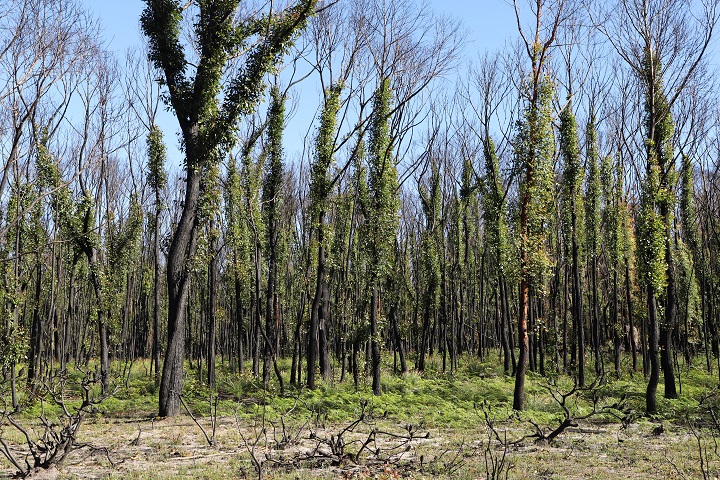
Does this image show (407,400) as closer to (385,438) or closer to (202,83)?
(385,438)

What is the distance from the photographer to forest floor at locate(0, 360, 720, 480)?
8359mm

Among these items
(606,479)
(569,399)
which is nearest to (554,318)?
(569,399)

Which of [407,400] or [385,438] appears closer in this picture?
[385,438]

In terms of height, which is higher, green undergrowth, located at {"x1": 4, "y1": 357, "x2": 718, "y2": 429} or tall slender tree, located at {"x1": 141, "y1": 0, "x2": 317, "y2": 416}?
tall slender tree, located at {"x1": 141, "y1": 0, "x2": 317, "y2": 416}

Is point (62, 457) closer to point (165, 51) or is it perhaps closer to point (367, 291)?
point (165, 51)

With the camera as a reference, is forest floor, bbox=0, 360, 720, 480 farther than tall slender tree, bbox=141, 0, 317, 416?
No

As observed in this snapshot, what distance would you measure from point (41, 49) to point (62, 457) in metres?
9.82

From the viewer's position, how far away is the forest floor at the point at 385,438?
836cm

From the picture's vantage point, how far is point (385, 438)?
11344 mm

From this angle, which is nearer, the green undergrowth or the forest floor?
the forest floor

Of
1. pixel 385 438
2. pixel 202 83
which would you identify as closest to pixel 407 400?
pixel 385 438

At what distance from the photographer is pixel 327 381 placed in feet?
68.0

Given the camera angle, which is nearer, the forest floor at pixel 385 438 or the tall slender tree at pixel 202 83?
the forest floor at pixel 385 438

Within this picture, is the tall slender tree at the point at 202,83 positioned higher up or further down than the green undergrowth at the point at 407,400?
higher up
